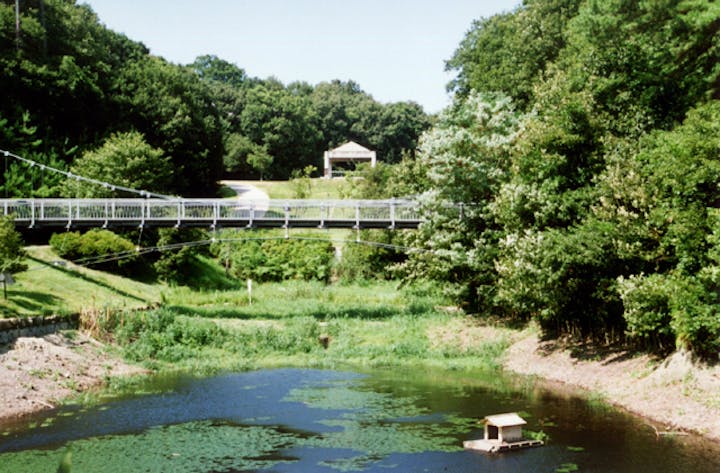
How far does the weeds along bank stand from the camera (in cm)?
3484

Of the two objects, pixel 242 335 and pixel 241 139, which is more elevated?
pixel 241 139

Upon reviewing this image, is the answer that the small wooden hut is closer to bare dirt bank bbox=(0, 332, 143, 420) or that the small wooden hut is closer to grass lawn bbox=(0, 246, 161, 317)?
bare dirt bank bbox=(0, 332, 143, 420)

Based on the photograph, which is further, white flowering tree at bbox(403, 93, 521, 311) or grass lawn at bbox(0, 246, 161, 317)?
white flowering tree at bbox(403, 93, 521, 311)

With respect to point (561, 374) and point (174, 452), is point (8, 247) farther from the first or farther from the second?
point (561, 374)

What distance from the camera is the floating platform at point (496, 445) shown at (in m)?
20.3

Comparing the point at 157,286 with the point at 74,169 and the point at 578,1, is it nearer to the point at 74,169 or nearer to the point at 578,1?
the point at 74,169

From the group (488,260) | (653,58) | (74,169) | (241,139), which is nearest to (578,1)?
(653,58)

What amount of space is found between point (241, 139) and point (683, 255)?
82603mm

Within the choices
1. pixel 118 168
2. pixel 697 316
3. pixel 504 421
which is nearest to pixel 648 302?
pixel 697 316

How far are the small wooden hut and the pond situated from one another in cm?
41

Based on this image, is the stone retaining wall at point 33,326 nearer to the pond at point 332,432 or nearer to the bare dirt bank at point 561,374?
the bare dirt bank at point 561,374

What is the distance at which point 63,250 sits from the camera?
47.2m

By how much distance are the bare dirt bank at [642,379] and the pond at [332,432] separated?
950mm

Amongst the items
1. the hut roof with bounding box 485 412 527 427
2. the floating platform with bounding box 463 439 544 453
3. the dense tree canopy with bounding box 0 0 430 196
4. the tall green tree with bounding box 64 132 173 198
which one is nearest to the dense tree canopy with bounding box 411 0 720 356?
the floating platform with bounding box 463 439 544 453
